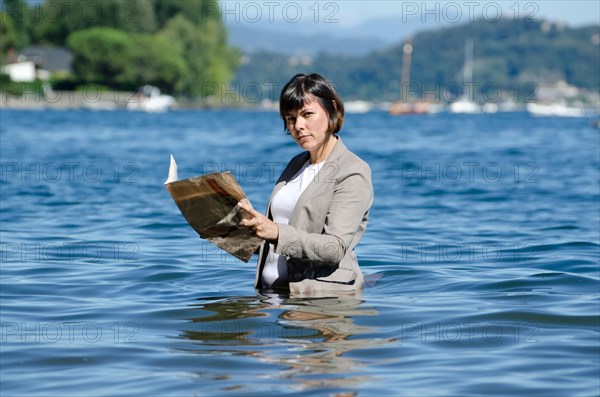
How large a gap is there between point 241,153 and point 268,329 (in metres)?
25.2

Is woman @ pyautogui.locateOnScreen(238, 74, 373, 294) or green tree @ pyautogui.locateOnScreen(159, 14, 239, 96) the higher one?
green tree @ pyautogui.locateOnScreen(159, 14, 239, 96)

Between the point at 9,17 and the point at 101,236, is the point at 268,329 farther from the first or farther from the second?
the point at 9,17

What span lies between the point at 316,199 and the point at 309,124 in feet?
1.40

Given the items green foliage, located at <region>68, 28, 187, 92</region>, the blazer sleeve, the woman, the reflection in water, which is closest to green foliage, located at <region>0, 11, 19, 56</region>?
green foliage, located at <region>68, 28, 187, 92</region>

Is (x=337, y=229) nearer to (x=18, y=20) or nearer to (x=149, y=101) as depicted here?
(x=149, y=101)

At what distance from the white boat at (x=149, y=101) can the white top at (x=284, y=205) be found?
314 ft

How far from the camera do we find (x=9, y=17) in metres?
122

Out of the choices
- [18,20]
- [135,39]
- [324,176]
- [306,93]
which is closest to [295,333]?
[324,176]

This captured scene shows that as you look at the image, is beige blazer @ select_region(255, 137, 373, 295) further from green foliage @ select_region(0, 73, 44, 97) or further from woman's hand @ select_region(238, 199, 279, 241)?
green foliage @ select_region(0, 73, 44, 97)

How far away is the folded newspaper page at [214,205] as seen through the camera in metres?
5.35

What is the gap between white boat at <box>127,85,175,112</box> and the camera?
4050 inches

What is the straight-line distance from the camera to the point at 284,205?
630cm

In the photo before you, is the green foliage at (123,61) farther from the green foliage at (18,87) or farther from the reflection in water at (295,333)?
the reflection in water at (295,333)

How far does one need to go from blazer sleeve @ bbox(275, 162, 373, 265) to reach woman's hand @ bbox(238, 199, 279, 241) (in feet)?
0.18
